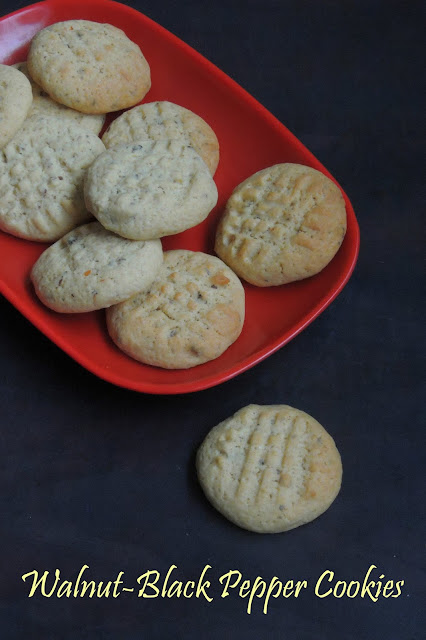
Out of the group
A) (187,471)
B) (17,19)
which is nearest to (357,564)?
(187,471)

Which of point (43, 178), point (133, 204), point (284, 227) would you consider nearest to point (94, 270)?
point (133, 204)

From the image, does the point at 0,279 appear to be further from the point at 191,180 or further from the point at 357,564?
the point at 357,564

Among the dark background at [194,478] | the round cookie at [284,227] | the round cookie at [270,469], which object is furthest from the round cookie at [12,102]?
the round cookie at [270,469]

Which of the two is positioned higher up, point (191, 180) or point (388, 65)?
point (191, 180)

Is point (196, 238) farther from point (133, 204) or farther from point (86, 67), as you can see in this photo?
point (86, 67)

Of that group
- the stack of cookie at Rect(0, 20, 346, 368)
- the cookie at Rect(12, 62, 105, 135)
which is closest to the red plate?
the stack of cookie at Rect(0, 20, 346, 368)

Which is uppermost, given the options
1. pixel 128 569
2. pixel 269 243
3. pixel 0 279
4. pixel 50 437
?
pixel 0 279

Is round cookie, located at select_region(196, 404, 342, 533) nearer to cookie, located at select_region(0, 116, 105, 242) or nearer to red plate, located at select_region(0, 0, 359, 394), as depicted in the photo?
red plate, located at select_region(0, 0, 359, 394)
